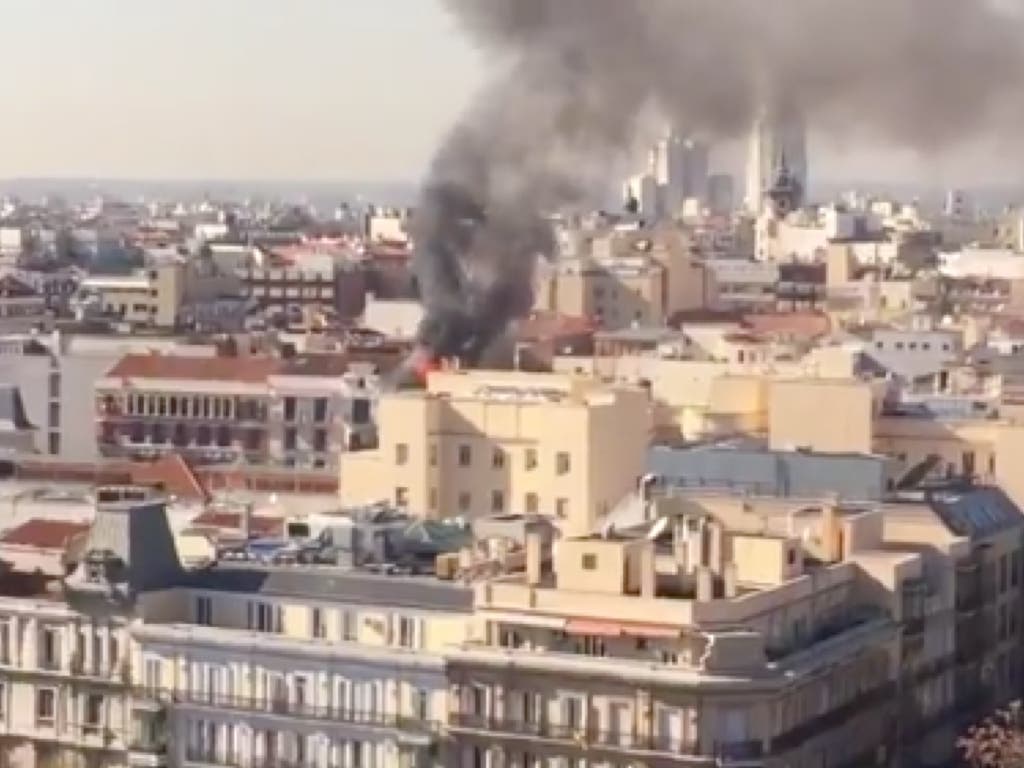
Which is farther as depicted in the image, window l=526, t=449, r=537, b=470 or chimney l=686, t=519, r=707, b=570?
window l=526, t=449, r=537, b=470

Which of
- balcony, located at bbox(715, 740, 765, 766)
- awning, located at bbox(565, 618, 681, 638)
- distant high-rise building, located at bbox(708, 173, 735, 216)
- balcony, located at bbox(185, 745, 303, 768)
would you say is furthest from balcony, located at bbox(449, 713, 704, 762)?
distant high-rise building, located at bbox(708, 173, 735, 216)

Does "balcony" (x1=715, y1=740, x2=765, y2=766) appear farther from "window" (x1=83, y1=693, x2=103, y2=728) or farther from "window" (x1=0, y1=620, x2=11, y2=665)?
"window" (x1=0, y1=620, x2=11, y2=665)

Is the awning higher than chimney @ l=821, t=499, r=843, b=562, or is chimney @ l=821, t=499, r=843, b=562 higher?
chimney @ l=821, t=499, r=843, b=562

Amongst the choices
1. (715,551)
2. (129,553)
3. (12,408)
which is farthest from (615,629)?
(12,408)

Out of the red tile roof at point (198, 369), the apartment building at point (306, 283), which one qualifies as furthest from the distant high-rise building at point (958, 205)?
the red tile roof at point (198, 369)

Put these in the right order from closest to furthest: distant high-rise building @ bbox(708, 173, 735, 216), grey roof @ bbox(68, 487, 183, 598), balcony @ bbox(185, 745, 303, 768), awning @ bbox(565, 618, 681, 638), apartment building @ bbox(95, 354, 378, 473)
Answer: awning @ bbox(565, 618, 681, 638) < balcony @ bbox(185, 745, 303, 768) < grey roof @ bbox(68, 487, 183, 598) < apartment building @ bbox(95, 354, 378, 473) < distant high-rise building @ bbox(708, 173, 735, 216)

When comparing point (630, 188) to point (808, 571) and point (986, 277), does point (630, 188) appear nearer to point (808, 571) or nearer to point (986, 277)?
point (986, 277)

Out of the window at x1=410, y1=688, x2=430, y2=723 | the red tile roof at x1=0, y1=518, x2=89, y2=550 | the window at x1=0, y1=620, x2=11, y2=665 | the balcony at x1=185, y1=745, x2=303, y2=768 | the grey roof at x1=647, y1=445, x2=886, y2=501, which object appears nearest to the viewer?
the window at x1=410, y1=688, x2=430, y2=723

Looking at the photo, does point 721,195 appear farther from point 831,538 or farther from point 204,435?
point 831,538

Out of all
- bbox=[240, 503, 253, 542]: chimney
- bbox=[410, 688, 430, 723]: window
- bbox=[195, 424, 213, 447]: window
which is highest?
bbox=[240, 503, 253, 542]: chimney
